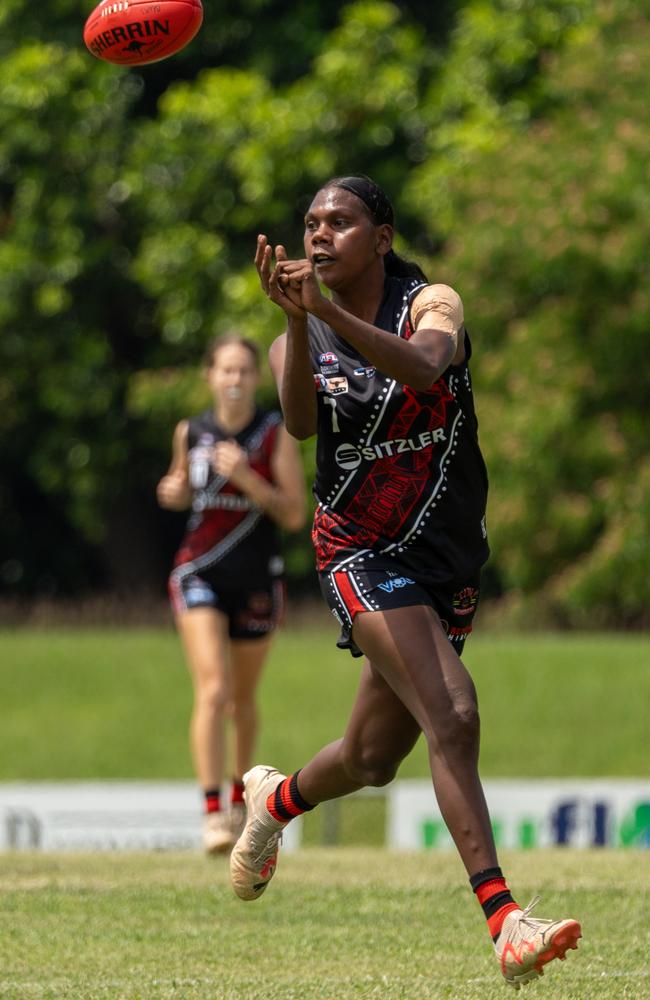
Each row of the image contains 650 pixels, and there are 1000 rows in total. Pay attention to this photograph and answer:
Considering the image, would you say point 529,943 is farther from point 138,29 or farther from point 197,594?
point 197,594

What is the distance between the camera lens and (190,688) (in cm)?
1911

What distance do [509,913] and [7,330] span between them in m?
22.2

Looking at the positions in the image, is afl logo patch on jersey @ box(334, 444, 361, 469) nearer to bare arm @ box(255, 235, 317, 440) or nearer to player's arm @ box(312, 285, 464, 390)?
bare arm @ box(255, 235, 317, 440)

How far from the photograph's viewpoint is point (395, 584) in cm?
497

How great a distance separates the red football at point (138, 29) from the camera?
5.79m

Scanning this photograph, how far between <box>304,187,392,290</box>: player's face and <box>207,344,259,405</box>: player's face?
3525 millimetres

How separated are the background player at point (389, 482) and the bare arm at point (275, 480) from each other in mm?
3160

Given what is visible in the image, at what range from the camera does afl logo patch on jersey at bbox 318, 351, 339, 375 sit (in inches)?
199

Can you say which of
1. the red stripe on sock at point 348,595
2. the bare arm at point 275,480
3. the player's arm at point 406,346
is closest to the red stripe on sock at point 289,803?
the red stripe on sock at point 348,595

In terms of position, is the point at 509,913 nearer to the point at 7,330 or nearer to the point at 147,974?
the point at 147,974

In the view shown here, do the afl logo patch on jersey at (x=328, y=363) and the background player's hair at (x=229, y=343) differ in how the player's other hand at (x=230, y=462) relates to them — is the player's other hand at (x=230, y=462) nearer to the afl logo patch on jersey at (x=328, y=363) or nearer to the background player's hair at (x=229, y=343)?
the background player's hair at (x=229, y=343)

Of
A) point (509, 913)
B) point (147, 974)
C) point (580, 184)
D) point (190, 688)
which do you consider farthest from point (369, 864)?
point (580, 184)

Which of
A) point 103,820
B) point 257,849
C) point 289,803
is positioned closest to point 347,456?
point 289,803

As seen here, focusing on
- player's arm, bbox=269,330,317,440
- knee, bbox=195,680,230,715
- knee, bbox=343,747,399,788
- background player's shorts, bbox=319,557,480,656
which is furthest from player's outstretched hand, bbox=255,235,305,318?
knee, bbox=195,680,230,715
